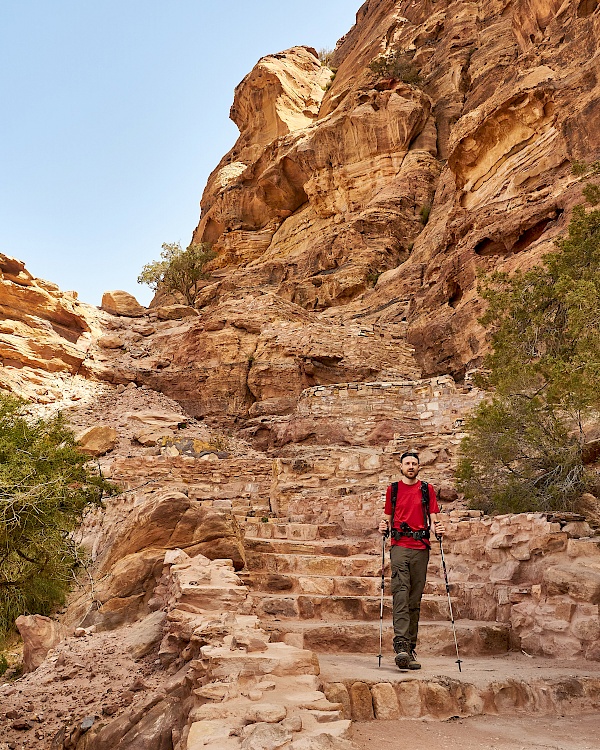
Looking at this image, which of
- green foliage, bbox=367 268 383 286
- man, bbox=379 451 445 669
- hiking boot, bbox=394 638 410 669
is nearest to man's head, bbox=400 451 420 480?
man, bbox=379 451 445 669

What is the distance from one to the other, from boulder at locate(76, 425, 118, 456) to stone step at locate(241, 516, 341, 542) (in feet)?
28.3

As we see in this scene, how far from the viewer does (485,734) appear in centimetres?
377

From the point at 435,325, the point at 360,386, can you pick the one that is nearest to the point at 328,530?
the point at 360,386

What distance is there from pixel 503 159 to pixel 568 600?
711 inches

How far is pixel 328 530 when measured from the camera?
10742mm

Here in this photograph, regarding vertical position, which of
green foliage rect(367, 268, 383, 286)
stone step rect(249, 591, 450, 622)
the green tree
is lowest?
stone step rect(249, 591, 450, 622)

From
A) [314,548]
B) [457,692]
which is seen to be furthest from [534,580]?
[314,548]

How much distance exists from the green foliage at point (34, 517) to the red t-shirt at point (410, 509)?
401cm

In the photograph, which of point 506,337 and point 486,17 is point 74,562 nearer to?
point 506,337

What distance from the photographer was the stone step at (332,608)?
6535 millimetres

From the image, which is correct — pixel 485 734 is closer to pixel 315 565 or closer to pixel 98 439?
pixel 315 565

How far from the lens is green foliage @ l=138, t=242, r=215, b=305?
3759 centimetres

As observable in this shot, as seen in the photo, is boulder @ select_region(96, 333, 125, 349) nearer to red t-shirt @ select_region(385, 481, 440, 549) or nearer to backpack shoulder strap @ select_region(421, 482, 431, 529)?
red t-shirt @ select_region(385, 481, 440, 549)

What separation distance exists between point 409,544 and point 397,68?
3679cm
